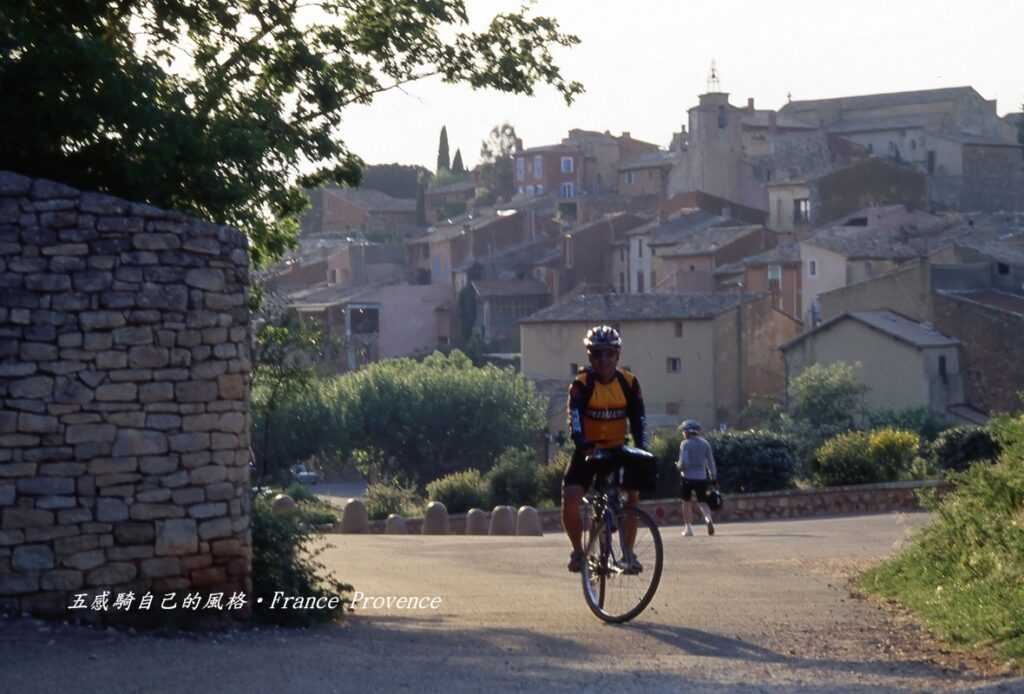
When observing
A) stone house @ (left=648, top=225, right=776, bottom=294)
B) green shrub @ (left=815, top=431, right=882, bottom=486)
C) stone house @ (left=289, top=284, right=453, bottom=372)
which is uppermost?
stone house @ (left=648, top=225, right=776, bottom=294)

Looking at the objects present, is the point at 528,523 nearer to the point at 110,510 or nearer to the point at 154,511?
the point at 154,511

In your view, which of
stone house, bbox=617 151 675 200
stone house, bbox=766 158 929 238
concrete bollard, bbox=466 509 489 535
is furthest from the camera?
stone house, bbox=617 151 675 200

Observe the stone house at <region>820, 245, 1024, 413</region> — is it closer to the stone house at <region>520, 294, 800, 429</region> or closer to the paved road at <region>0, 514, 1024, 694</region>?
the stone house at <region>520, 294, 800, 429</region>

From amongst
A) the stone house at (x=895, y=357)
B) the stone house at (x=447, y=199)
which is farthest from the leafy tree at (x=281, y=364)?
the stone house at (x=447, y=199)

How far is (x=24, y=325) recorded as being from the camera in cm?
925

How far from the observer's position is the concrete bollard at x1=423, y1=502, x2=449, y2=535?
28312mm

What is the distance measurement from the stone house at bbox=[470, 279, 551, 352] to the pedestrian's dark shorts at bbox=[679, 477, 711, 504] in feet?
199

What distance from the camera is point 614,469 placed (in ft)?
33.2

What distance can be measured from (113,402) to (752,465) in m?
25.4

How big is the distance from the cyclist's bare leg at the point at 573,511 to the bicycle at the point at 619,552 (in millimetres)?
Result: 114

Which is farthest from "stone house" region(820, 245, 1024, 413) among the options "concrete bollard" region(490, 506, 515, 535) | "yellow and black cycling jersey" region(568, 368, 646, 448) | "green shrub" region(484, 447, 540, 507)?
"yellow and black cycling jersey" region(568, 368, 646, 448)

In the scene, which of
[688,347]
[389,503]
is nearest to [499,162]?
[688,347]

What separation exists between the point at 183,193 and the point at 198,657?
14.6 ft

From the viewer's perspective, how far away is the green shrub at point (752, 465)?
33.5 metres
